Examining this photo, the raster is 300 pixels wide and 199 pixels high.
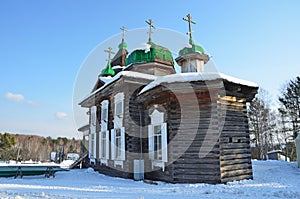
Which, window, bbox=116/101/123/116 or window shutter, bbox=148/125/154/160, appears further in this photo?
window, bbox=116/101/123/116

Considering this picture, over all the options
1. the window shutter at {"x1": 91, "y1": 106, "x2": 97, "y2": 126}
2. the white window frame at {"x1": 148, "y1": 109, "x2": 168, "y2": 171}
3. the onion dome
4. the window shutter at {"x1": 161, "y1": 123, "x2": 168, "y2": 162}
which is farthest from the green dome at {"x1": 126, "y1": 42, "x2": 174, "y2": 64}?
the window shutter at {"x1": 161, "y1": 123, "x2": 168, "y2": 162}

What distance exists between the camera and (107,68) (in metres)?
17.0

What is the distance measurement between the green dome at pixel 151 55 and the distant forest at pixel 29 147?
28431 millimetres

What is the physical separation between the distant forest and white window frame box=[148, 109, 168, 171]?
1192 inches

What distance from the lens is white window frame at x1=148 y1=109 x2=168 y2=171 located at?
9609 mm

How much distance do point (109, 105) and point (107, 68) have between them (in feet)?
13.7

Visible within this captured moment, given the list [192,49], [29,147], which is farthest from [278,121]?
[29,147]

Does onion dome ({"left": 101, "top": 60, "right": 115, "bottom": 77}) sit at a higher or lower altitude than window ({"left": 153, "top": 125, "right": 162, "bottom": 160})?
higher

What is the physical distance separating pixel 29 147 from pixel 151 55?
43156 mm

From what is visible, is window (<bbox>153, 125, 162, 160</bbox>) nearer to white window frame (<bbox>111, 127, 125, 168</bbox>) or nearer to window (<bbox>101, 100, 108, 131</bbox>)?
white window frame (<bbox>111, 127, 125, 168</bbox>)

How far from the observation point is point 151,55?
13.8 meters

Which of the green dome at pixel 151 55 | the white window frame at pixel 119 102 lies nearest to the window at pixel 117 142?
the white window frame at pixel 119 102

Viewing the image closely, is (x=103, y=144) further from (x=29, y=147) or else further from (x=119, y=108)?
(x=29, y=147)

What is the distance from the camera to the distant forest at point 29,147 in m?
34.9
